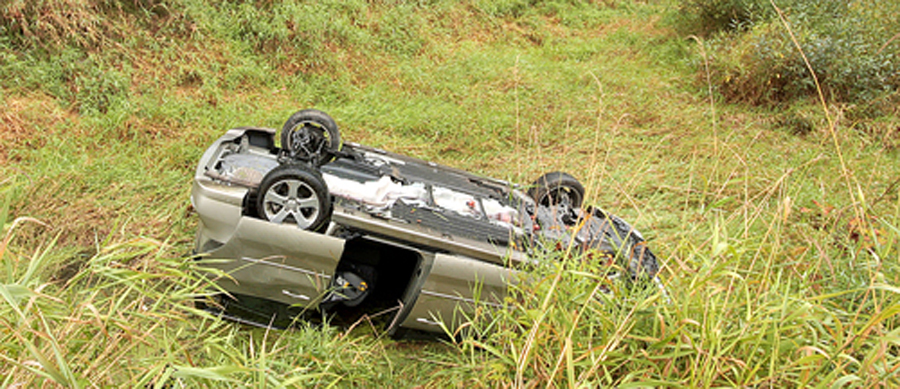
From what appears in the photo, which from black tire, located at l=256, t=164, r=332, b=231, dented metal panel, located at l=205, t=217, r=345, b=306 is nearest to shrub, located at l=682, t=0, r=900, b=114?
black tire, located at l=256, t=164, r=332, b=231

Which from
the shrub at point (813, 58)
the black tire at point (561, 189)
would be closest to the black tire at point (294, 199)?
the black tire at point (561, 189)

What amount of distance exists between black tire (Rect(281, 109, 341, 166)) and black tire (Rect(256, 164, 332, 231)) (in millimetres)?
814

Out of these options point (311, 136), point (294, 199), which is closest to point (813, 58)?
point (311, 136)

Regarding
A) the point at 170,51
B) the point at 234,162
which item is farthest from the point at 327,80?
the point at 234,162

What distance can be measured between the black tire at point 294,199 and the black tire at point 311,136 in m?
0.81

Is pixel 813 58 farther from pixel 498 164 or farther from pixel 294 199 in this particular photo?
pixel 294 199

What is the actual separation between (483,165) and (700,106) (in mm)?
3678

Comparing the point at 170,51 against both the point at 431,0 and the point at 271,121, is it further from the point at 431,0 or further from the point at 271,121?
the point at 431,0

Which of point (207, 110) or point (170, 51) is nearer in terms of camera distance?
point (207, 110)

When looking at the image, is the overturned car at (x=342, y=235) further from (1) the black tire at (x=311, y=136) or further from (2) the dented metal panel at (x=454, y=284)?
(1) the black tire at (x=311, y=136)

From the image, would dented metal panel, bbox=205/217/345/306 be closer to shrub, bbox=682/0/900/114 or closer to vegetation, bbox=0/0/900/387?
vegetation, bbox=0/0/900/387

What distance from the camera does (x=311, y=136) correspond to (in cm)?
408

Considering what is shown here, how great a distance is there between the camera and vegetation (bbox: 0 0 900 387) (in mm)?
1760

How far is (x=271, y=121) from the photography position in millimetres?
6137
